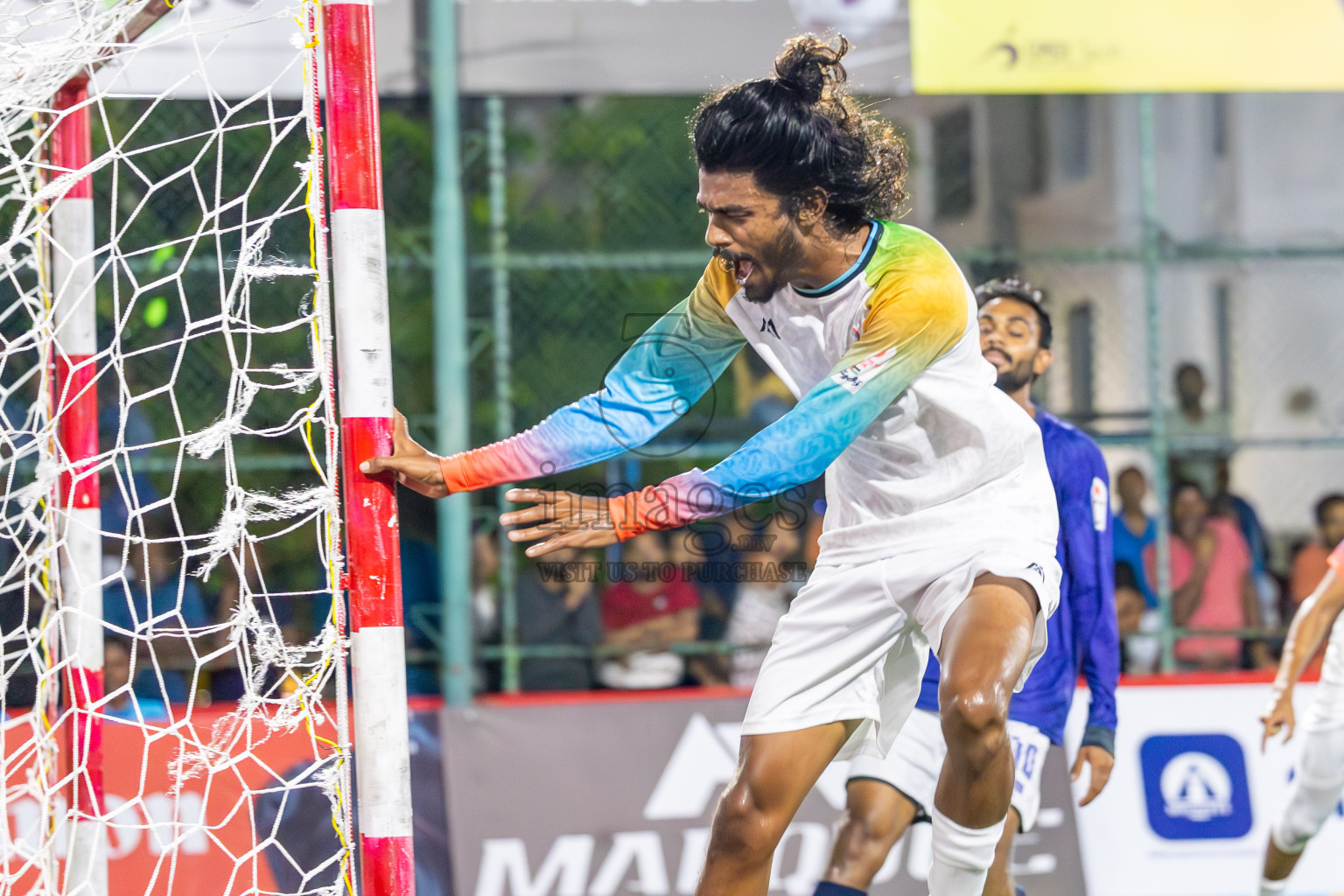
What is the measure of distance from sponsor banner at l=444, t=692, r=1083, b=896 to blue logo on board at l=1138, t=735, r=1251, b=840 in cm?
36

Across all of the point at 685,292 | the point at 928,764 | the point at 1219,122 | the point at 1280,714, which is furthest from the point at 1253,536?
the point at 1219,122

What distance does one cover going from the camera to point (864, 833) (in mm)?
3955

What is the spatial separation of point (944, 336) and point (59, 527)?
2549 millimetres

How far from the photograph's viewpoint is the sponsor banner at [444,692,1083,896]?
16.9 ft

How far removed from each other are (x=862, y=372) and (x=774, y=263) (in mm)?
351

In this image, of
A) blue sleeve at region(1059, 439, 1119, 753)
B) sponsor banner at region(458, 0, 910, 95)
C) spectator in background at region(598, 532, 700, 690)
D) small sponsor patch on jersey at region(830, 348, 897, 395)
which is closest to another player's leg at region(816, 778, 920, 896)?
blue sleeve at region(1059, 439, 1119, 753)

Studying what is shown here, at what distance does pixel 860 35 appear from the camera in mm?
6164

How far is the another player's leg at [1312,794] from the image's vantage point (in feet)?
16.4

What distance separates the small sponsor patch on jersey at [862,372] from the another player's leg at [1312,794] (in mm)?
3160

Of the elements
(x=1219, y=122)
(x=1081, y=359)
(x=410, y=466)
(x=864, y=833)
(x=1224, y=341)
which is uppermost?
(x=1219, y=122)

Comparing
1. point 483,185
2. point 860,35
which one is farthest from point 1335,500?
point 483,185

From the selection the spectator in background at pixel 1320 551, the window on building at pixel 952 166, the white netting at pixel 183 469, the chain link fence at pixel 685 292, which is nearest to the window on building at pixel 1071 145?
the chain link fence at pixel 685 292

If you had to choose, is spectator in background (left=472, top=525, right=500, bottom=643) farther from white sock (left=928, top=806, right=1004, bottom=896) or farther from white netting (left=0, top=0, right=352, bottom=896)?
white sock (left=928, top=806, right=1004, bottom=896)

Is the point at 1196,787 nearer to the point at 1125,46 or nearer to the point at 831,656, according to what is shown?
the point at 831,656
